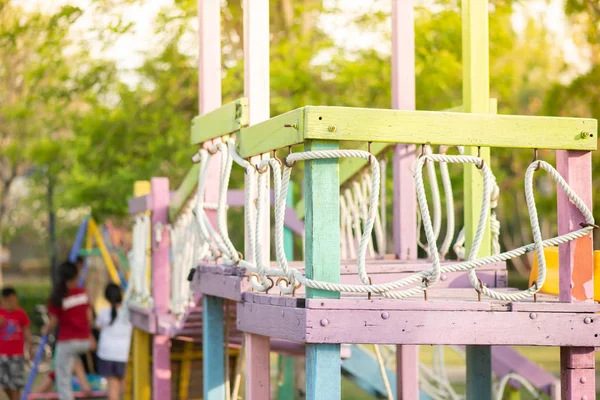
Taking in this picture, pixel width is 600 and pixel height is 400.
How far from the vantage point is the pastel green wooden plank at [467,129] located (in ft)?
13.1

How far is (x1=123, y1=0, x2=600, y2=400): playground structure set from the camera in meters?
3.93

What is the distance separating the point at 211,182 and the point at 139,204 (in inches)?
73.9

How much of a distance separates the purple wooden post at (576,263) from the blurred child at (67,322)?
647 cm

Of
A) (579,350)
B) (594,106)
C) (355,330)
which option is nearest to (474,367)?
(579,350)

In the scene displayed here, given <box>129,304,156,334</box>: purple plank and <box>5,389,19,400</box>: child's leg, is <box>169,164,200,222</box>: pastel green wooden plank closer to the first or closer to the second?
<box>129,304,156,334</box>: purple plank

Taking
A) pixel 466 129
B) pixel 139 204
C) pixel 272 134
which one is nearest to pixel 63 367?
pixel 139 204

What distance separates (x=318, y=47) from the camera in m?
12.6

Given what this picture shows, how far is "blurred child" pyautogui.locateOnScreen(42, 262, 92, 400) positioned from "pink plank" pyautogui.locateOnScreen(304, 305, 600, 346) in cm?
623

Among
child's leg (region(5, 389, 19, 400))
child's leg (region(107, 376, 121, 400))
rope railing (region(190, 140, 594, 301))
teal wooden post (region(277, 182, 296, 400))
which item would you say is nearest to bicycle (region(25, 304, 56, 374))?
child's leg (region(5, 389, 19, 400))

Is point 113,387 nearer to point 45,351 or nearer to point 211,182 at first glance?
point 211,182

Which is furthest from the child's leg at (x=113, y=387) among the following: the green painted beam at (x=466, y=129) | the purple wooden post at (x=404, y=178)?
the green painted beam at (x=466, y=129)

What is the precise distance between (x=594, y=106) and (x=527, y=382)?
6.83 m

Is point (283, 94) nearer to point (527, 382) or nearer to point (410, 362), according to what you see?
point (527, 382)

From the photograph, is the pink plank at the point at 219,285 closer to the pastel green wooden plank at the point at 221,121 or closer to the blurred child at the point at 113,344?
the pastel green wooden plank at the point at 221,121
